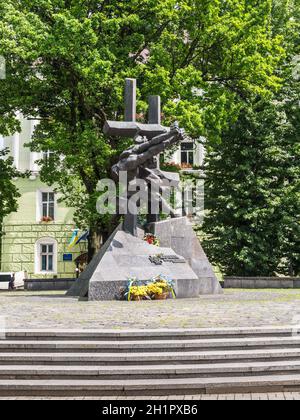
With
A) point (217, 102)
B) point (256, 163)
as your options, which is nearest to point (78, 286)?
point (217, 102)

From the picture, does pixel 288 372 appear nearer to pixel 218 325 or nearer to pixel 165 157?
pixel 218 325

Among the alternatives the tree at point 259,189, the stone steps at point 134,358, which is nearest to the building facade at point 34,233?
the tree at point 259,189

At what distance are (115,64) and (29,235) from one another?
19.3m

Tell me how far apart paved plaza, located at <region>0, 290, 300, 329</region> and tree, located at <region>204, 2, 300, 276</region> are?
11.4 meters

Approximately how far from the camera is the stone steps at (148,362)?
753cm

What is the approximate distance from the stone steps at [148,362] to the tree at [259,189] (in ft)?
54.7

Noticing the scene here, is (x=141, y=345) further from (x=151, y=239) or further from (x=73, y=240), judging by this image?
(x=73, y=240)

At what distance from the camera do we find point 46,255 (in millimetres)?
40125

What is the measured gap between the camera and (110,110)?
24516 mm

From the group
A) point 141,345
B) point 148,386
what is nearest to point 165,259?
point 141,345

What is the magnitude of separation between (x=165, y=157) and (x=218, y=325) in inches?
728

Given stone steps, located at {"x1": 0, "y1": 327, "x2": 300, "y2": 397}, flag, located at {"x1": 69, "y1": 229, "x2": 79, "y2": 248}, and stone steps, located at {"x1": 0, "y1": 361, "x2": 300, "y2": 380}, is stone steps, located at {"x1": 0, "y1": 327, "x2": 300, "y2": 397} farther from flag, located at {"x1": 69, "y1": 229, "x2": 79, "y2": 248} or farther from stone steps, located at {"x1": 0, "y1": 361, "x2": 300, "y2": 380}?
flag, located at {"x1": 69, "y1": 229, "x2": 79, "y2": 248}

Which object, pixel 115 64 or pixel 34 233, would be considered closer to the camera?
pixel 115 64

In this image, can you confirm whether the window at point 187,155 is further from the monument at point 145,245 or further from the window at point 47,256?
the monument at point 145,245
